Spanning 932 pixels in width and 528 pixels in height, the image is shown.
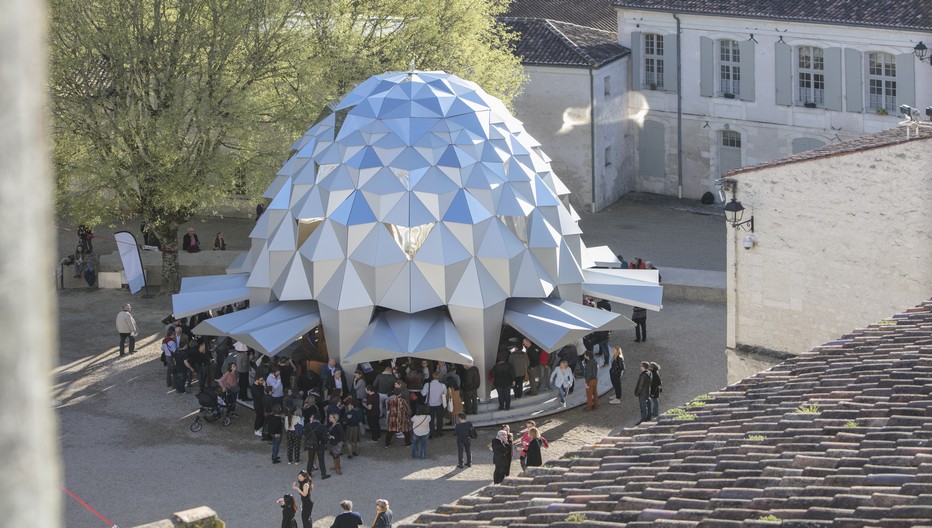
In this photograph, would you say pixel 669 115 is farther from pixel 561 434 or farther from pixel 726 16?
pixel 561 434

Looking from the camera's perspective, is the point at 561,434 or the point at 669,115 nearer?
the point at 561,434

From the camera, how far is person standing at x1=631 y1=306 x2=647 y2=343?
3017cm

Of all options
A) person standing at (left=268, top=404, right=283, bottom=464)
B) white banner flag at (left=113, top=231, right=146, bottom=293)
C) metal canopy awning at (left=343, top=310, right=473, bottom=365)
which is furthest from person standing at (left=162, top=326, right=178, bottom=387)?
person standing at (left=268, top=404, right=283, bottom=464)

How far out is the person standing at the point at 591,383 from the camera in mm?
25469

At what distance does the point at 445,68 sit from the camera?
116 feet

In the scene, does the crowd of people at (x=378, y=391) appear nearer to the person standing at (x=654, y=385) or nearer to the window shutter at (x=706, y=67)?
the person standing at (x=654, y=385)

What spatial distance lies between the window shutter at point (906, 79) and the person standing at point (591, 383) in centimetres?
1701

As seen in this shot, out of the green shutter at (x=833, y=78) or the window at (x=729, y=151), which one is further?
the window at (x=729, y=151)

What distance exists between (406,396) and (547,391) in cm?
368

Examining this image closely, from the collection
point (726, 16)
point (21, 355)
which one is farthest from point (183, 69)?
point (21, 355)

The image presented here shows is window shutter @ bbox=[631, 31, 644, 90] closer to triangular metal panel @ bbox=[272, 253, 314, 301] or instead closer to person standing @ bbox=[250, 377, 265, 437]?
triangular metal panel @ bbox=[272, 253, 314, 301]

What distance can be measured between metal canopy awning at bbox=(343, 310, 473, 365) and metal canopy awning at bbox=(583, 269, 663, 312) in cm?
384

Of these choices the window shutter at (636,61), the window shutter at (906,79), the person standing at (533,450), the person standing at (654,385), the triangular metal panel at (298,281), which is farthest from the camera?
the window shutter at (636,61)

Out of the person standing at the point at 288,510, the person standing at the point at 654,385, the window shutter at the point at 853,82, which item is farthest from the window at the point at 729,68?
the person standing at the point at 288,510
